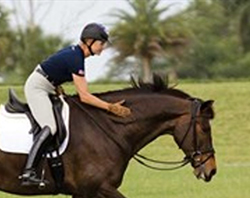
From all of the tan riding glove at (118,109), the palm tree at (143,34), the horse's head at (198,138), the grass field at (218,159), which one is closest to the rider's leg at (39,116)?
the tan riding glove at (118,109)

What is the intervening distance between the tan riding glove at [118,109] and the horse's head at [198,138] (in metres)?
0.64

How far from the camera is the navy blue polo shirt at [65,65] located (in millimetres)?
11875

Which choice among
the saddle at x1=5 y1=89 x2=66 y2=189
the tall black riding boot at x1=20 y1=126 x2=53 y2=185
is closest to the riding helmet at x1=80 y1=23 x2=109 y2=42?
the saddle at x1=5 y1=89 x2=66 y2=189

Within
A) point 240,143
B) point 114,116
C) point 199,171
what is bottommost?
point 240,143

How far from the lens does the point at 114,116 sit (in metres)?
12.2

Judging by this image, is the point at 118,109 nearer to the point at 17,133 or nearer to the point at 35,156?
the point at 35,156

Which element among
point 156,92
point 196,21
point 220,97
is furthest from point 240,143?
point 196,21

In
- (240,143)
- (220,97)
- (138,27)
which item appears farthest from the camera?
(138,27)

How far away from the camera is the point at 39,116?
39.4ft

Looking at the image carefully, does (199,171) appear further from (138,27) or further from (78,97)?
(138,27)

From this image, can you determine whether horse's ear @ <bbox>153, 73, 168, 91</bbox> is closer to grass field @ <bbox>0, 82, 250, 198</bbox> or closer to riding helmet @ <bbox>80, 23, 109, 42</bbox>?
riding helmet @ <bbox>80, 23, 109, 42</bbox>

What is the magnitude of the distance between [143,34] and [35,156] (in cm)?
5897

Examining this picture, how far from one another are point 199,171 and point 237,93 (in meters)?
24.1

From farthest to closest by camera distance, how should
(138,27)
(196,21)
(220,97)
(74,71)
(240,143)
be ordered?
(196,21) < (138,27) < (220,97) < (240,143) < (74,71)
